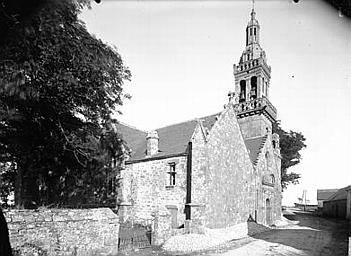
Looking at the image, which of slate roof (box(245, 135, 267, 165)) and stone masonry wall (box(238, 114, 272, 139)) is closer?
slate roof (box(245, 135, 267, 165))

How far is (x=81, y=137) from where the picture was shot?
14.5 metres

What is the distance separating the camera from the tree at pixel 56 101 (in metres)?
8.78

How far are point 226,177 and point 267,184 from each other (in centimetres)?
856

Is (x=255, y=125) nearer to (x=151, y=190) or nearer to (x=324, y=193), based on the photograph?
(x=151, y=190)

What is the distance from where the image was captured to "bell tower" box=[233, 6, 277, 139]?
29.8 m

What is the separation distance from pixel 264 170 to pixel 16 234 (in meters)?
22.9

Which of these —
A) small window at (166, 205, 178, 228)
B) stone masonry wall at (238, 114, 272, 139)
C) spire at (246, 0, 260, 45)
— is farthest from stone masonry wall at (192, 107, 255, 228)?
spire at (246, 0, 260, 45)

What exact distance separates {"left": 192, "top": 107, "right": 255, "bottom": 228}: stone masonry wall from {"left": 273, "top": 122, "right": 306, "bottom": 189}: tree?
73.0ft

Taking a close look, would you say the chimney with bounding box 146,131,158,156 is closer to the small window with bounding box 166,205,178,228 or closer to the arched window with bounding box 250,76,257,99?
the small window with bounding box 166,205,178,228

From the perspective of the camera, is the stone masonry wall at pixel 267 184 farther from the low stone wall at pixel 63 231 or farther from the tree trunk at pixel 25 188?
the tree trunk at pixel 25 188

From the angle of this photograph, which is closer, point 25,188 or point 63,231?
point 63,231

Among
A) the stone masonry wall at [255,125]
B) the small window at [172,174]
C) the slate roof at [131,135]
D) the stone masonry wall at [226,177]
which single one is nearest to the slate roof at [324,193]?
the stone masonry wall at [255,125]

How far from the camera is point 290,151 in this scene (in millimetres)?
44281

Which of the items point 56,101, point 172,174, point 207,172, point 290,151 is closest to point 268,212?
point 207,172
